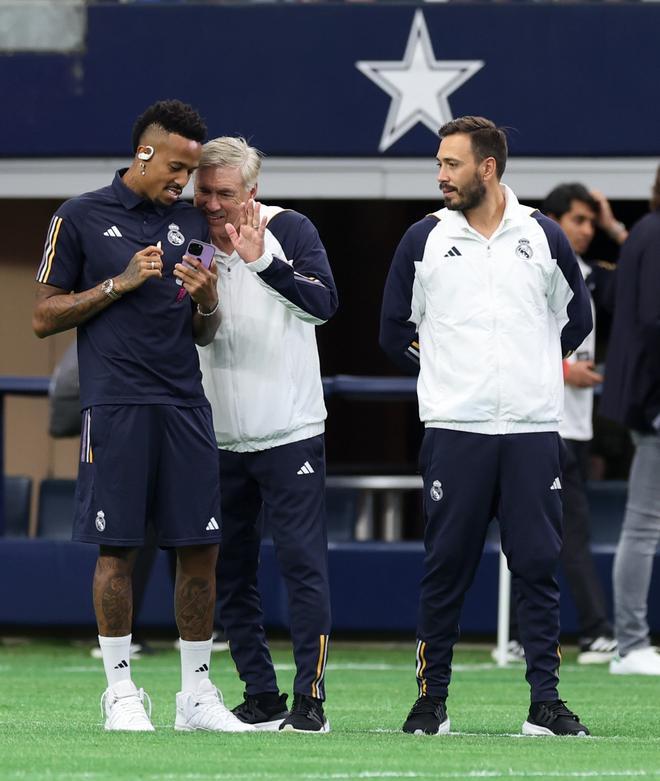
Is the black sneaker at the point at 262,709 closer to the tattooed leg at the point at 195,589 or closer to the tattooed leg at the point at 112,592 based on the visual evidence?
the tattooed leg at the point at 195,589

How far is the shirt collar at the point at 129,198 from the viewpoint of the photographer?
5.57 meters

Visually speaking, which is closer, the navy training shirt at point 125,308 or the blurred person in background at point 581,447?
the navy training shirt at point 125,308

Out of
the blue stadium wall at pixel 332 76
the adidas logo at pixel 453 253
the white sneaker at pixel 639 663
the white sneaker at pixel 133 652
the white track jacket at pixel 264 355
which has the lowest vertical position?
the white sneaker at pixel 133 652

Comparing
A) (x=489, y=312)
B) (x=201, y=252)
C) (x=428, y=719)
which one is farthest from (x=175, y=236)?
(x=428, y=719)

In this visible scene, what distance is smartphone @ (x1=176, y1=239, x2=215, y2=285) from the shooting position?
5.45m

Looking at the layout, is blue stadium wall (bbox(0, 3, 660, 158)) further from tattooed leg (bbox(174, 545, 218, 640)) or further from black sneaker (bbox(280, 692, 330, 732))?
black sneaker (bbox(280, 692, 330, 732))

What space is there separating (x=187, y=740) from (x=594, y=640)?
3763 millimetres

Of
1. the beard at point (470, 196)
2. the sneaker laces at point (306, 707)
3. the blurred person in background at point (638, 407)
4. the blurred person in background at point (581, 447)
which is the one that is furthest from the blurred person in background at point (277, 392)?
the blurred person in background at point (581, 447)

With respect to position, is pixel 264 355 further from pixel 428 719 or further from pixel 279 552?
pixel 428 719

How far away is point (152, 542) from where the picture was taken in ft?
28.0

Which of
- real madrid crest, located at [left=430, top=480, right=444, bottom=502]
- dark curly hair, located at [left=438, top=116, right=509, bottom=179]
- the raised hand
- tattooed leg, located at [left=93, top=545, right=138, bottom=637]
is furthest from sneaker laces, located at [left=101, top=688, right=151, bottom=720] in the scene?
dark curly hair, located at [left=438, top=116, right=509, bottom=179]

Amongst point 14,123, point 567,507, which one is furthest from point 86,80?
point 567,507

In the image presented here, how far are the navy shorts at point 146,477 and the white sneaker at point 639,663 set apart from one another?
9.99ft

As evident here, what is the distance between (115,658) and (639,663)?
3198 millimetres
